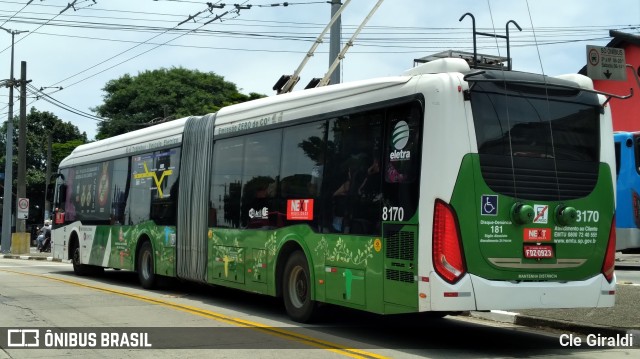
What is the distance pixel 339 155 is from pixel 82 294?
23.6 feet

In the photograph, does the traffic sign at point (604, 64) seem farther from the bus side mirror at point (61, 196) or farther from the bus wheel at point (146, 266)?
the bus side mirror at point (61, 196)

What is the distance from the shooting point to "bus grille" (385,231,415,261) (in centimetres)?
842

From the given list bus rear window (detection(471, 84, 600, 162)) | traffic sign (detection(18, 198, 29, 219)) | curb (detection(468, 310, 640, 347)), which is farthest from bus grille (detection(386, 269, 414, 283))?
traffic sign (detection(18, 198, 29, 219))

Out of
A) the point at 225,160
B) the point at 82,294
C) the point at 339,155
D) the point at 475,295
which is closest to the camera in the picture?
the point at 475,295

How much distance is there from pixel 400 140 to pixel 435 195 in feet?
3.12

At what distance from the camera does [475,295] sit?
812cm

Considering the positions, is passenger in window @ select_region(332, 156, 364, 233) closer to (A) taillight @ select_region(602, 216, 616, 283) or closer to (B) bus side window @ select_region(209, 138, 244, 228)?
(B) bus side window @ select_region(209, 138, 244, 228)

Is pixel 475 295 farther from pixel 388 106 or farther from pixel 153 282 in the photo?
pixel 153 282

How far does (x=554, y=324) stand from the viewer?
414 inches

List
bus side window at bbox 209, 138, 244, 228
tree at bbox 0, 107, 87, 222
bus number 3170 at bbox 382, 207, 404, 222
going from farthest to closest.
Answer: tree at bbox 0, 107, 87, 222
bus side window at bbox 209, 138, 244, 228
bus number 3170 at bbox 382, 207, 404, 222

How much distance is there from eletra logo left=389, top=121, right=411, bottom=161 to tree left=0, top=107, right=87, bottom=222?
52078 millimetres

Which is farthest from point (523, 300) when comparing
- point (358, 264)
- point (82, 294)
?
point (82, 294)

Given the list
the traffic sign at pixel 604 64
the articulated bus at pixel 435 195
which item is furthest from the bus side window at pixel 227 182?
the traffic sign at pixel 604 64

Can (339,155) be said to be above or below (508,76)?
below
